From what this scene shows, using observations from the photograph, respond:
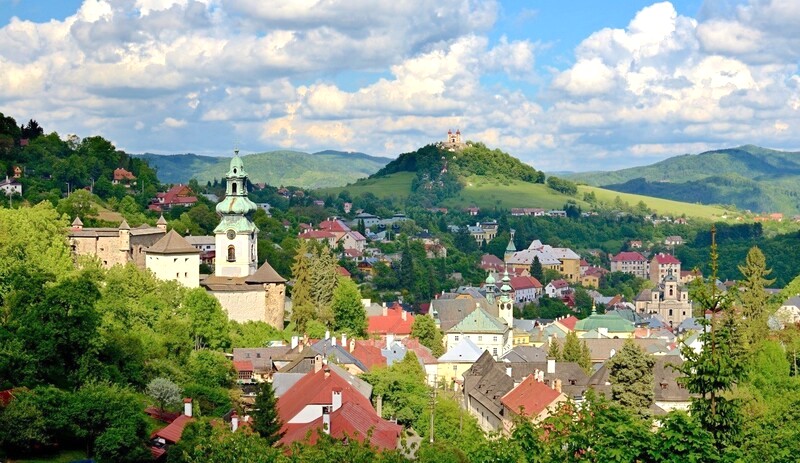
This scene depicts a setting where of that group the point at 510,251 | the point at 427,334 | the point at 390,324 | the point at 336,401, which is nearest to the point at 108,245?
the point at 390,324

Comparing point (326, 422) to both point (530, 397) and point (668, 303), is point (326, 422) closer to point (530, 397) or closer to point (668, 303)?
point (530, 397)

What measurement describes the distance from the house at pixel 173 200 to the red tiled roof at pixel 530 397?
57.9m

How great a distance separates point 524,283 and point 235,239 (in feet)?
220

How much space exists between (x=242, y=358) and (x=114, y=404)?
20.9 meters

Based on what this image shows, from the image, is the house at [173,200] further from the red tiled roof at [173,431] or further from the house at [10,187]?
the red tiled roof at [173,431]

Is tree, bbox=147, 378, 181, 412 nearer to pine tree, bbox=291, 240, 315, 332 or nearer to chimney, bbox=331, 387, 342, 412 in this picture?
chimney, bbox=331, 387, 342, 412

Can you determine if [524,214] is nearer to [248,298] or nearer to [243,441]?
[248,298]

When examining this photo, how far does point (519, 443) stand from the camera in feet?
81.3

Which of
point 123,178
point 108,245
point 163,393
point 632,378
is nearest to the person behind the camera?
point 163,393

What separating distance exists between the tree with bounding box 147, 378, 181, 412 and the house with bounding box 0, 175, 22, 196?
171ft

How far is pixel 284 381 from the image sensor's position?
2007 inches

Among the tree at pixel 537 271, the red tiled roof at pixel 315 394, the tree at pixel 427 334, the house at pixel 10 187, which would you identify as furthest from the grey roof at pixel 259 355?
the tree at pixel 537 271

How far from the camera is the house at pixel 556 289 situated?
13850 centimetres

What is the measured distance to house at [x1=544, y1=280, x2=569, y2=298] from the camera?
13850cm
